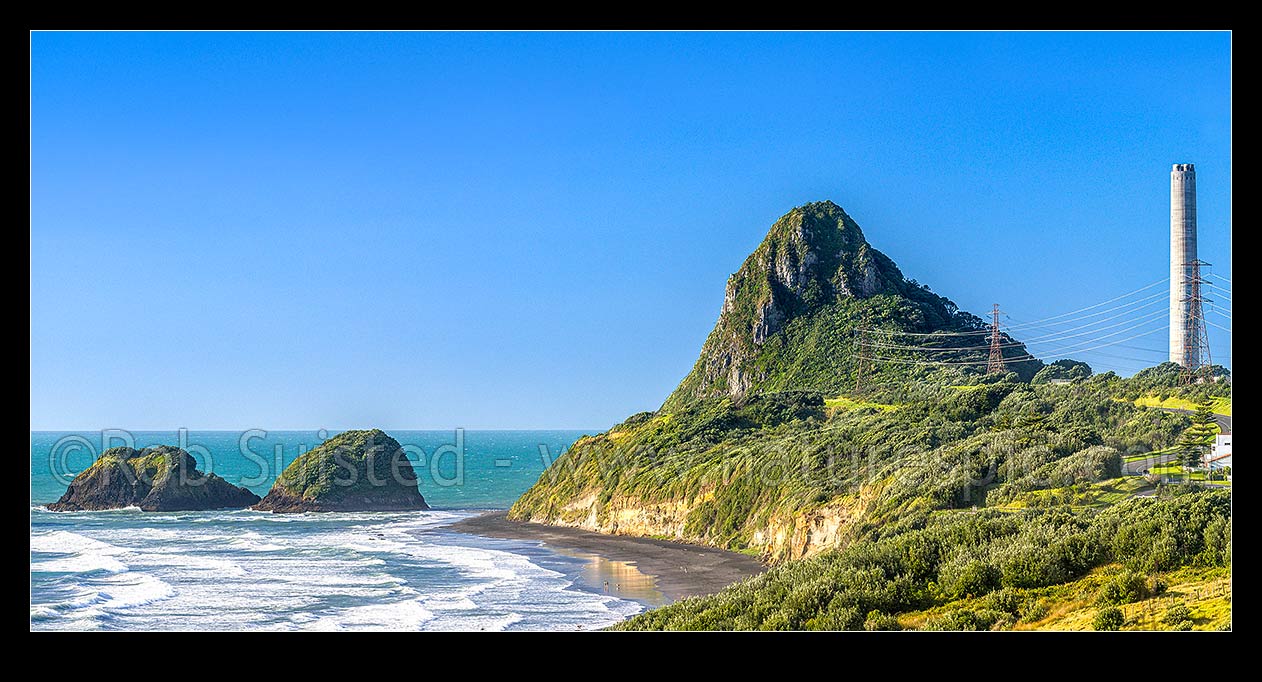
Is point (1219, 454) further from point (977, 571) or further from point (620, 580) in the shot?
point (977, 571)

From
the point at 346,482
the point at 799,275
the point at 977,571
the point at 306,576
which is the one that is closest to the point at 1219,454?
the point at 977,571

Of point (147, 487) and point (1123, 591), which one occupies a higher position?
point (1123, 591)

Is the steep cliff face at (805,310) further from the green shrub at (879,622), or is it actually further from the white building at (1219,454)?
the green shrub at (879,622)

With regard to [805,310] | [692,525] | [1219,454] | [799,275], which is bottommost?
[692,525]

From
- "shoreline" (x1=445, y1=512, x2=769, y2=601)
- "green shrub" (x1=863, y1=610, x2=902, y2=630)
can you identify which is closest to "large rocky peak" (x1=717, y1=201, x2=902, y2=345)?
"shoreline" (x1=445, y1=512, x2=769, y2=601)
